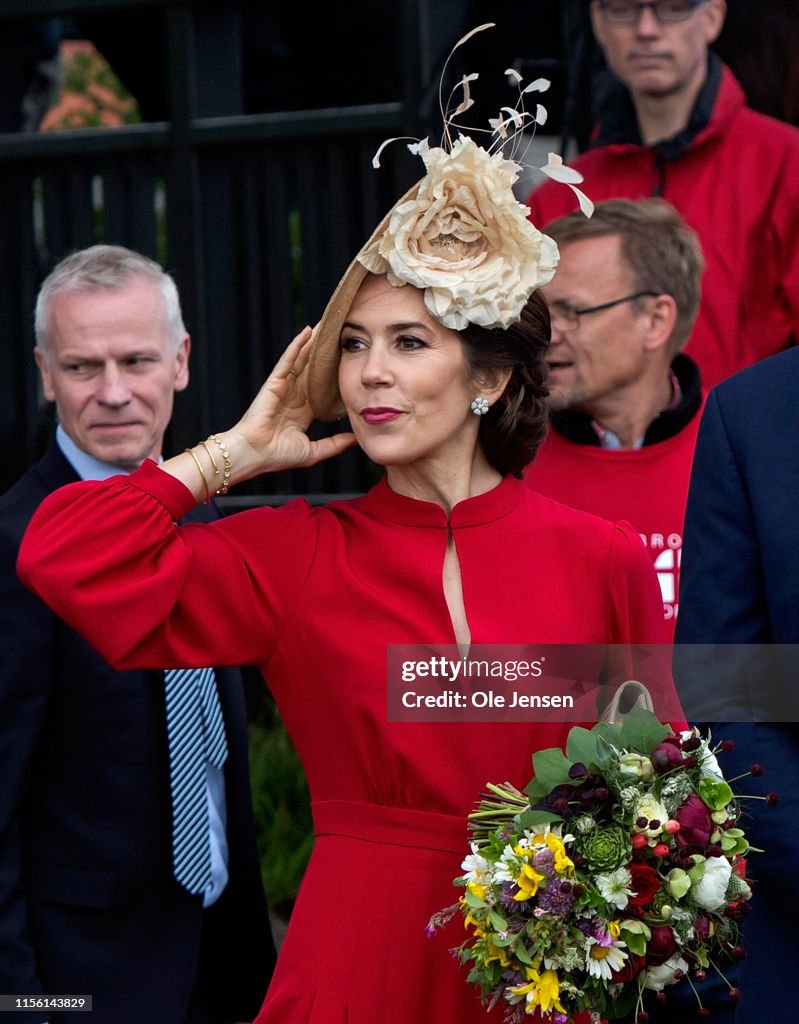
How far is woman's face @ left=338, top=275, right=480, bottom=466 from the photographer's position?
9.25ft

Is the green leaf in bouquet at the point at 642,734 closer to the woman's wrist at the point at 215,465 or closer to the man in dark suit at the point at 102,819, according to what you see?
the woman's wrist at the point at 215,465

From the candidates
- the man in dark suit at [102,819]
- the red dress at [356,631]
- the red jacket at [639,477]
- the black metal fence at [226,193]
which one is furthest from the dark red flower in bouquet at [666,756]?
the black metal fence at [226,193]

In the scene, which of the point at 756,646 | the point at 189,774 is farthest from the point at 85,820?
A: the point at 756,646

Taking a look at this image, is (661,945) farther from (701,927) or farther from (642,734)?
(642,734)

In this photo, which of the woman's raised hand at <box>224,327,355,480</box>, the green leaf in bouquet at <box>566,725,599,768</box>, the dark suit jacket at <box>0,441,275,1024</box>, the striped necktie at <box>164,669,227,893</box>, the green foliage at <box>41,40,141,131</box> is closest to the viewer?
the green leaf in bouquet at <box>566,725,599,768</box>

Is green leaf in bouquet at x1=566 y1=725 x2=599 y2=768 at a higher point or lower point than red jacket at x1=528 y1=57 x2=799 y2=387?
lower

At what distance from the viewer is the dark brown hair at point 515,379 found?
2.89 m

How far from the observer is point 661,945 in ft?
7.65

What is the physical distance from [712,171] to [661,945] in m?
2.52

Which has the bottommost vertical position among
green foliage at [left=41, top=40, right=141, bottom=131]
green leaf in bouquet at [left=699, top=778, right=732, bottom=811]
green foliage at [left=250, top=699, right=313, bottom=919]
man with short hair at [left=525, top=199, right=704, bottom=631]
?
green foliage at [left=250, top=699, right=313, bottom=919]

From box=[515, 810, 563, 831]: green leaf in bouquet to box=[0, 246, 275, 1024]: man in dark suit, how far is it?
117 centimetres

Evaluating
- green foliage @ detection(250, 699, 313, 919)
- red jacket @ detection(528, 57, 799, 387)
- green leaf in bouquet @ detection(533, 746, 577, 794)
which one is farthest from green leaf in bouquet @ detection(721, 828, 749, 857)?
green foliage @ detection(250, 699, 313, 919)

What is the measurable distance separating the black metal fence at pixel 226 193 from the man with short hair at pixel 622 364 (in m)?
1.44

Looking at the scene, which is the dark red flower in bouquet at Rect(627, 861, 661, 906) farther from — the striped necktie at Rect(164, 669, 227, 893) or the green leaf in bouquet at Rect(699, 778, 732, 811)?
the striped necktie at Rect(164, 669, 227, 893)
